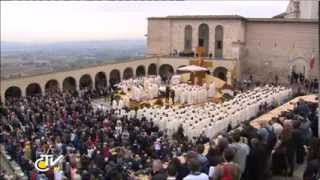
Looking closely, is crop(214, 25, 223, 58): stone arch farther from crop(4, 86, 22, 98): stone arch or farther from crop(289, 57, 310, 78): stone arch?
crop(4, 86, 22, 98): stone arch

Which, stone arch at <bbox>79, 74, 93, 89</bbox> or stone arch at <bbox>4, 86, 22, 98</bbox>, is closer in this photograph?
stone arch at <bbox>4, 86, 22, 98</bbox>

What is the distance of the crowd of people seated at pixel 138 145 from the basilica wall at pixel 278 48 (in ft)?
68.0

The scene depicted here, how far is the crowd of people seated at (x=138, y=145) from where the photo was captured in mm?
9898

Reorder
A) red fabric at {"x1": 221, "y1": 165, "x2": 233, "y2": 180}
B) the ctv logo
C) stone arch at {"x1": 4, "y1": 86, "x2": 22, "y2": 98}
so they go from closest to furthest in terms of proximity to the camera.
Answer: red fabric at {"x1": 221, "y1": 165, "x2": 233, "y2": 180}
the ctv logo
stone arch at {"x1": 4, "y1": 86, "x2": 22, "y2": 98}

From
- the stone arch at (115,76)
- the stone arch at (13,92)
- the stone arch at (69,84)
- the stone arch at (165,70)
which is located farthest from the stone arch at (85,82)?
→ the stone arch at (165,70)

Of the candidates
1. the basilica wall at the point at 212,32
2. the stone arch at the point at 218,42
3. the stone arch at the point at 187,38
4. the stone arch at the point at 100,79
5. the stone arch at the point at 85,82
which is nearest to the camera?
the stone arch at the point at 85,82

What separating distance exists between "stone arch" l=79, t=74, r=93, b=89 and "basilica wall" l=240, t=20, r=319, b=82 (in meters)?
13.9

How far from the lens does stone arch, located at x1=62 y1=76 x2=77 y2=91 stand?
134ft

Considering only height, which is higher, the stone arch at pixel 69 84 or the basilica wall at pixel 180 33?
the basilica wall at pixel 180 33

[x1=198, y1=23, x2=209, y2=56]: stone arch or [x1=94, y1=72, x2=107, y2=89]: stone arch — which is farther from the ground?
[x1=198, y1=23, x2=209, y2=56]: stone arch

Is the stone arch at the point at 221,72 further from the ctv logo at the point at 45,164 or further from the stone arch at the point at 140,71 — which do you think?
the ctv logo at the point at 45,164

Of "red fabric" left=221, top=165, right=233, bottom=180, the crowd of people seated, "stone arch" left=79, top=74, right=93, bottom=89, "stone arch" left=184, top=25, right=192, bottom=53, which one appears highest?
"stone arch" left=184, top=25, right=192, bottom=53

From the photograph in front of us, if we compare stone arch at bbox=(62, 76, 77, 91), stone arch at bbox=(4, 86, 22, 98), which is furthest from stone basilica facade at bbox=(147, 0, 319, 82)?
stone arch at bbox=(4, 86, 22, 98)

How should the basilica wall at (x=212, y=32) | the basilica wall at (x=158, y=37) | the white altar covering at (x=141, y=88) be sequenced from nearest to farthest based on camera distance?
the white altar covering at (x=141, y=88) < the basilica wall at (x=212, y=32) < the basilica wall at (x=158, y=37)
